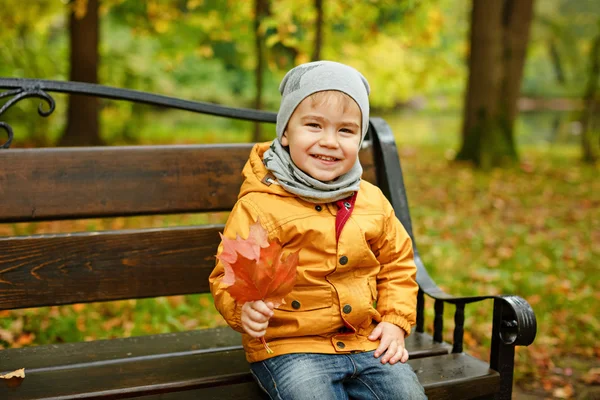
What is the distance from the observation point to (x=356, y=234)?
2.22 meters

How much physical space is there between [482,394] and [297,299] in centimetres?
80

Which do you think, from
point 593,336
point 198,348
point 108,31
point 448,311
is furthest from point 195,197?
point 108,31

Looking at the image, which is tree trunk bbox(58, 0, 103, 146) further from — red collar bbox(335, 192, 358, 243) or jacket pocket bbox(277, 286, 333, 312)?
jacket pocket bbox(277, 286, 333, 312)

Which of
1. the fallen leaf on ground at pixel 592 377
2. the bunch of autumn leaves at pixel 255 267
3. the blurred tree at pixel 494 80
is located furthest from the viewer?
the blurred tree at pixel 494 80

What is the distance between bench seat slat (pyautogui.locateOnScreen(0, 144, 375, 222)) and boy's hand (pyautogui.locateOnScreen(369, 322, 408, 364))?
2.87ft

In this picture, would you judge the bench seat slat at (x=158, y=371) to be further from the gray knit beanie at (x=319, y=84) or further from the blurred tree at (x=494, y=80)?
the blurred tree at (x=494, y=80)

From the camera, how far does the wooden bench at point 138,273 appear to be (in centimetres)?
230

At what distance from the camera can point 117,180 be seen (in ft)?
8.59

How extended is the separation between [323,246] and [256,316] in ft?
1.29

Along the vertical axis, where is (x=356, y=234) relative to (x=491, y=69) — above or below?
below

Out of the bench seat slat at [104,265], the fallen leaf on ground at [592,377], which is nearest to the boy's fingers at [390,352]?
the bench seat slat at [104,265]

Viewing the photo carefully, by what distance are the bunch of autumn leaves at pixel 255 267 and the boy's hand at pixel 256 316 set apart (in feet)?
0.15

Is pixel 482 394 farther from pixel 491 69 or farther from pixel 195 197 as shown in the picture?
pixel 491 69

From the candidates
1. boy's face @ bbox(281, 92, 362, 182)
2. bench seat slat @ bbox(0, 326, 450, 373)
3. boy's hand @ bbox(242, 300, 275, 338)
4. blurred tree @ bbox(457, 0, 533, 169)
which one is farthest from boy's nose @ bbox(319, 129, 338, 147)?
blurred tree @ bbox(457, 0, 533, 169)
